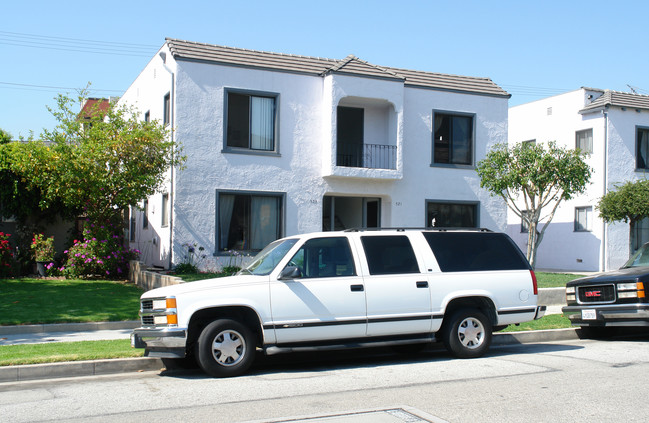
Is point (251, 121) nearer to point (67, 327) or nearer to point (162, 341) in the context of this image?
point (67, 327)

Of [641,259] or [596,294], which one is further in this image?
[641,259]

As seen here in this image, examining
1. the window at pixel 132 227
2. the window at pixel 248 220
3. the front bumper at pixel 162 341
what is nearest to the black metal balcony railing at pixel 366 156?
the window at pixel 248 220

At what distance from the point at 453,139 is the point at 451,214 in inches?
107

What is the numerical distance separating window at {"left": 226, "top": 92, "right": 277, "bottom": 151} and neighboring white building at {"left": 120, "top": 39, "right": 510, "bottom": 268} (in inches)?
1.3

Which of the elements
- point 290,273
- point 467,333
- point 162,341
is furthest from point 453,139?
point 162,341

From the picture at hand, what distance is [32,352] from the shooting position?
9453mm

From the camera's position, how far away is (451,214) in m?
22.9

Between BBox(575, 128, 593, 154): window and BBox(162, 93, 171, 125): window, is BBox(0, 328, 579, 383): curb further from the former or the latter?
BBox(575, 128, 593, 154): window

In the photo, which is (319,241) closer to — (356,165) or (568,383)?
(568,383)

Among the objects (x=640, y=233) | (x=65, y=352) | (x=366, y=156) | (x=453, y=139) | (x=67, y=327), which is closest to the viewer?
(x=65, y=352)

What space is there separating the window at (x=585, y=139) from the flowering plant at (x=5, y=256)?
74.8ft

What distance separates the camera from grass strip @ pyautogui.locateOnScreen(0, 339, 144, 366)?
8672 mm

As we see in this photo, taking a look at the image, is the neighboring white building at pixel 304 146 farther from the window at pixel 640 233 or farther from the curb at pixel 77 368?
the curb at pixel 77 368

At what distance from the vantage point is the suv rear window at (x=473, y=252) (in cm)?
950
